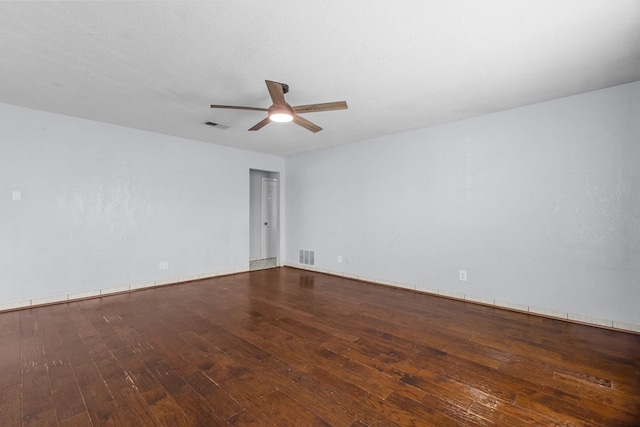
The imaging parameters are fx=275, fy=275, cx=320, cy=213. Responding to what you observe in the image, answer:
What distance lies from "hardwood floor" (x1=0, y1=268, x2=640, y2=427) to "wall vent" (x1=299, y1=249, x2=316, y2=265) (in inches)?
93.4

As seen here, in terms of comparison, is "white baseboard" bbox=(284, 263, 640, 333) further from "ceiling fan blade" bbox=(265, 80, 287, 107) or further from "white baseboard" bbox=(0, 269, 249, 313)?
"white baseboard" bbox=(0, 269, 249, 313)

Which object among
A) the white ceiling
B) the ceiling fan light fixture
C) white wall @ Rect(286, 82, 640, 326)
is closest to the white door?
white wall @ Rect(286, 82, 640, 326)

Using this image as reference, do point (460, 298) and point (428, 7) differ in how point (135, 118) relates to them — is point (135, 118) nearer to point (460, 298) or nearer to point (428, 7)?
point (428, 7)

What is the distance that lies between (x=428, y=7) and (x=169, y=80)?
2409 millimetres

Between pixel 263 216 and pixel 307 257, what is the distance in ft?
5.95

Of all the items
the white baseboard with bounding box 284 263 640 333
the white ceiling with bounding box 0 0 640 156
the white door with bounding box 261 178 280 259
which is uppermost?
the white ceiling with bounding box 0 0 640 156

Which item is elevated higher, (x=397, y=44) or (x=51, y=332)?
(x=397, y=44)

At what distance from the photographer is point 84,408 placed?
5.57ft

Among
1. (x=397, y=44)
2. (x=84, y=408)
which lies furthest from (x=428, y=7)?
(x=84, y=408)

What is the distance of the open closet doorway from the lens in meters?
6.96

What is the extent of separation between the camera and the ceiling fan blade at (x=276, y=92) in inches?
88.2

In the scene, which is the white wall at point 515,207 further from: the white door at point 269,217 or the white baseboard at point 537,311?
the white door at point 269,217

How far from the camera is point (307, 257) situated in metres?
6.05

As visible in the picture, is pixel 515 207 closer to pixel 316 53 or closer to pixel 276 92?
pixel 316 53
